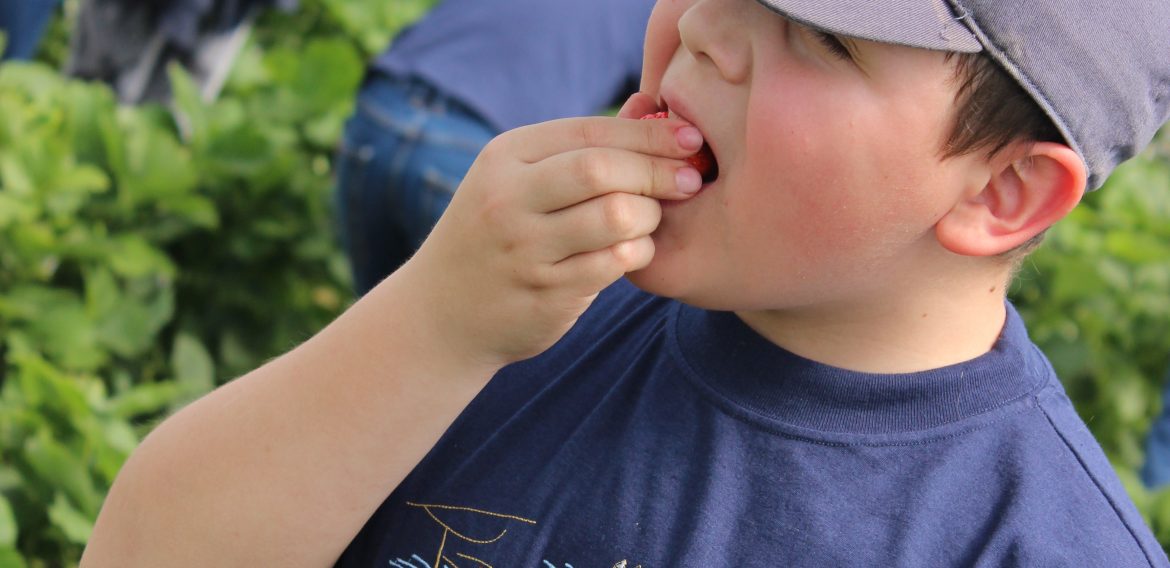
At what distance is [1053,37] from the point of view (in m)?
1.33

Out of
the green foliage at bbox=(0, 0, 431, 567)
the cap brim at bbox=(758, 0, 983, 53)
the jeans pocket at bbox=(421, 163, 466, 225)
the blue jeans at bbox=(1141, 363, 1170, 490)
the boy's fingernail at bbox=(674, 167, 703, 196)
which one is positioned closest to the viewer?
the cap brim at bbox=(758, 0, 983, 53)

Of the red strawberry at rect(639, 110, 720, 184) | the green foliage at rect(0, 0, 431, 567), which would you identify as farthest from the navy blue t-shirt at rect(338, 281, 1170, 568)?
the green foliage at rect(0, 0, 431, 567)

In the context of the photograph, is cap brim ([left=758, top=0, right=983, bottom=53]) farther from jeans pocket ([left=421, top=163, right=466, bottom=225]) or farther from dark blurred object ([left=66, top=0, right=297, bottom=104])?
dark blurred object ([left=66, top=0, right=297, bottom=104])

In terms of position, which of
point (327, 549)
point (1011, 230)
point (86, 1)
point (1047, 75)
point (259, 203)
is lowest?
point (259, 203)

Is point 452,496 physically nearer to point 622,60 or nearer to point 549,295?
point 549,295

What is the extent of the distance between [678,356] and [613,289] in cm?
24

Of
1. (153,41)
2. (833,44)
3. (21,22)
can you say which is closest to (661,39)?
(833,44)

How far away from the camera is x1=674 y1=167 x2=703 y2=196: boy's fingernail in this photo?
141cm

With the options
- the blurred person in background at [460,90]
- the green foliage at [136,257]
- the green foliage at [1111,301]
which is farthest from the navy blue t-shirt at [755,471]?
the green foliage at [1111,301]

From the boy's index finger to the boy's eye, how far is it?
162 mm

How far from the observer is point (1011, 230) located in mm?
1485

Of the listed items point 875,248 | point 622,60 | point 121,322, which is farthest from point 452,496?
point 622,60

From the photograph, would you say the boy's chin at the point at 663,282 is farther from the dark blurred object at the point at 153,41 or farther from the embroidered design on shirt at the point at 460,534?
the dark blurred object at the point at 153,41

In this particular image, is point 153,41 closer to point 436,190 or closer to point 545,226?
point 436,190
